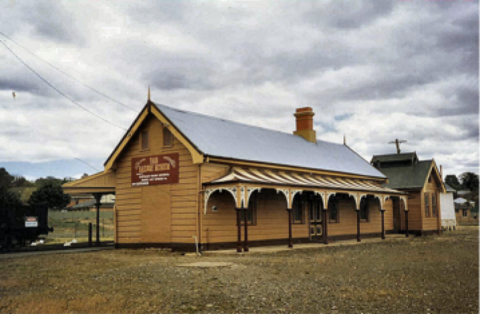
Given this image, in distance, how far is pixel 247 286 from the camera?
1039 cm

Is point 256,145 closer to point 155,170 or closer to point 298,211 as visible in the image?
point 298,211

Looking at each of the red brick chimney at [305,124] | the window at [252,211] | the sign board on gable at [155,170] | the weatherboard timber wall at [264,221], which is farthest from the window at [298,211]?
the sign board on gable at [155,170]

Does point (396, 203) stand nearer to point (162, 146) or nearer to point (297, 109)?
point (297, 109)

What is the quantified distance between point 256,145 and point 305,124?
28.8ft

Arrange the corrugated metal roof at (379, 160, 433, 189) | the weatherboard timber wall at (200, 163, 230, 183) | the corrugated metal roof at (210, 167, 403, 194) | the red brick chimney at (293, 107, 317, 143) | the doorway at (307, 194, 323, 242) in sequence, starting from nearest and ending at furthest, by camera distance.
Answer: the corrugated metal roof at (210, 167, 403, 194) < the weatherboard timber wall at (200, 163, 230, 183) < the doorway at (307, 194, 323, 242) < the red brick chimney at (293, 107, 317, 143) < the corrugated metal roof at (379, 160, 433, 189)

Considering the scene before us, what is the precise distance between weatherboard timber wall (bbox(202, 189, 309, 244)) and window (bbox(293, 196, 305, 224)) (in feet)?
0.86

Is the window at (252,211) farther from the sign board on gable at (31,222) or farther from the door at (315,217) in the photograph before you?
the sign board on gable at (31,222)

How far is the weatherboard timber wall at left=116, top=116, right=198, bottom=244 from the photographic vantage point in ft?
65.6

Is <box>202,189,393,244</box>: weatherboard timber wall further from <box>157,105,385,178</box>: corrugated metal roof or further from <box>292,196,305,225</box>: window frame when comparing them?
<box>157,105,385,178</box>: corrugated metal roof

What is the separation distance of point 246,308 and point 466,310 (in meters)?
3.62

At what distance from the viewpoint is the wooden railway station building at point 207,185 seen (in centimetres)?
1969

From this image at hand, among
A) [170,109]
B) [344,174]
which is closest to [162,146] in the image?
[170,109]

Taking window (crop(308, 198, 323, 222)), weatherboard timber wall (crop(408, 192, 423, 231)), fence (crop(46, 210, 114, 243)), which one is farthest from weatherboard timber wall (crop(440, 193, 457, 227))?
fence (crop(46, 210, 114, 243))

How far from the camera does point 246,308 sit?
27.6ft
